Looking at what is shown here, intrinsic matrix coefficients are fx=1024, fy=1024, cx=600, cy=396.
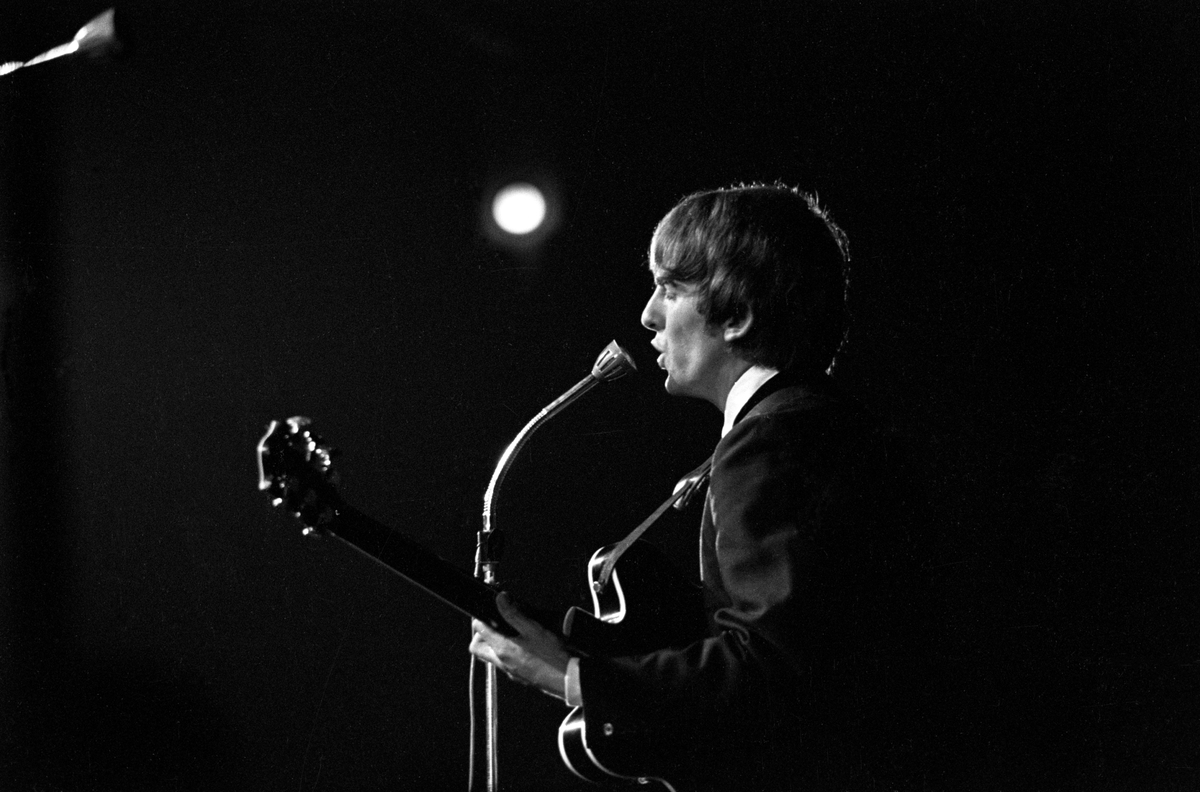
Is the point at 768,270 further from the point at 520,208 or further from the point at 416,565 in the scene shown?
the point at 520,208

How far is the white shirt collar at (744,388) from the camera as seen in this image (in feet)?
4.66

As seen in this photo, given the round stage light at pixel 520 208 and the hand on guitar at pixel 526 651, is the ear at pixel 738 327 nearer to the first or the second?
the hand on guitar at pixel 526 651

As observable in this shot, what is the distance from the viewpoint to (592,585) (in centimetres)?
154

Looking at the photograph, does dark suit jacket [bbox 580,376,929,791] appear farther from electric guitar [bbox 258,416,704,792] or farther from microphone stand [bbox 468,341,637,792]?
A: microphone stand [bbox 468,341,637,792]

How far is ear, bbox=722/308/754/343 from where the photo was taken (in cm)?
144

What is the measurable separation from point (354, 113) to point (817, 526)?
1583 mm

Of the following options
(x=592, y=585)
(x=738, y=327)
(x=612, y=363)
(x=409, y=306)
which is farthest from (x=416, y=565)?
(x=409, y=306)

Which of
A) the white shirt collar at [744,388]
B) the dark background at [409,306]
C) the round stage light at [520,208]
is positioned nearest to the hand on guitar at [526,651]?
the white shirt collar at [744,388]

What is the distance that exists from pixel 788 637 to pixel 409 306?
139cm

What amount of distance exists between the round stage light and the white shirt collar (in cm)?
95

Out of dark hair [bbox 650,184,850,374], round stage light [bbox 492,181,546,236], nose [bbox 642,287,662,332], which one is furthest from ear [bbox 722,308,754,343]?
round stage light [bbox 492,181,546,236]

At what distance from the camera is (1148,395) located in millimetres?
2018

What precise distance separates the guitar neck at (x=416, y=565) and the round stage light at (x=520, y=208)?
1.06 m

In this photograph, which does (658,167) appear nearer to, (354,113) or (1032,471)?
(354,113)
